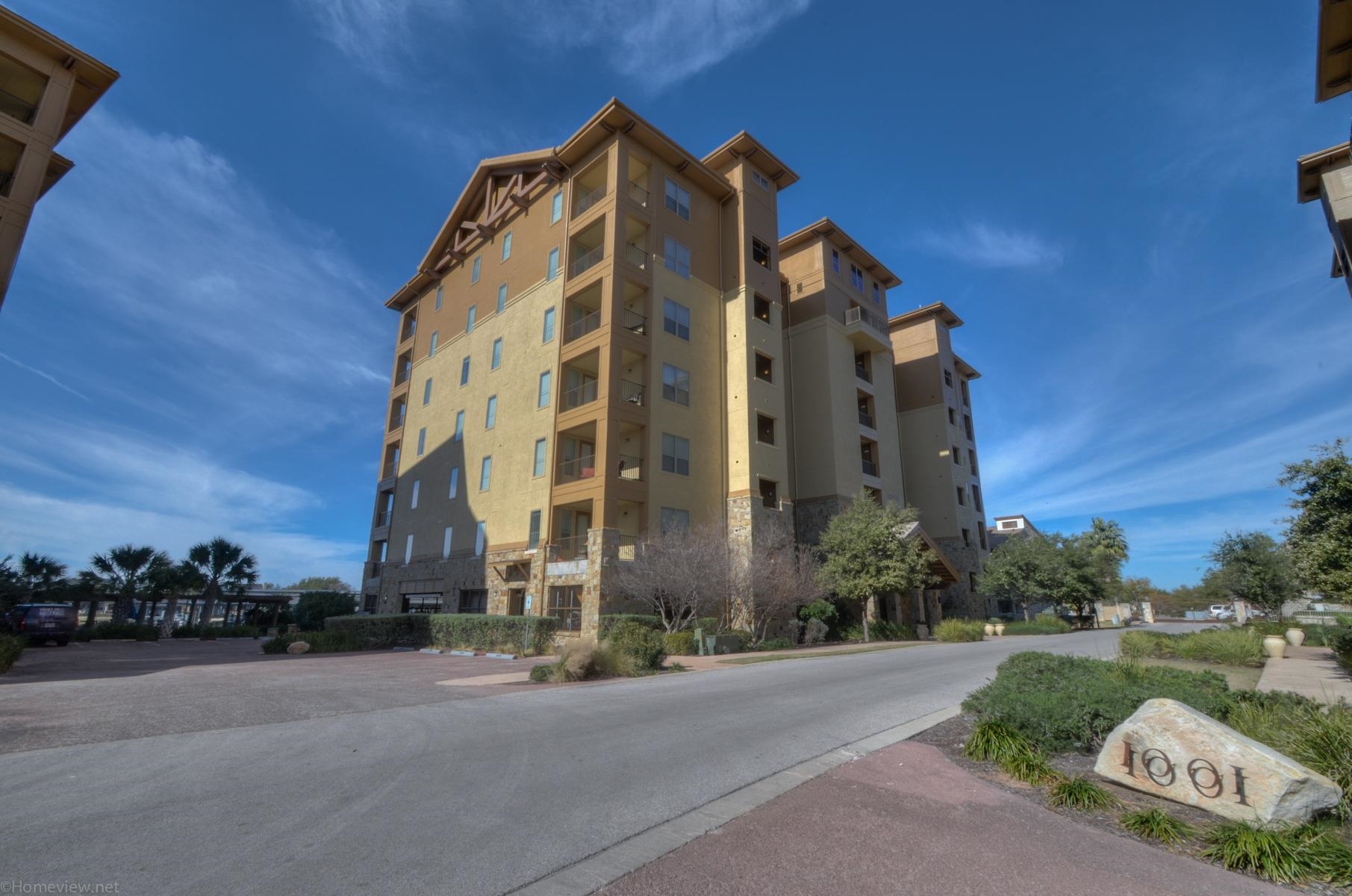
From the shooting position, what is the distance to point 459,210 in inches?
1694

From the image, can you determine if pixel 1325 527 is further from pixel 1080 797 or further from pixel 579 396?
pixel 579 396

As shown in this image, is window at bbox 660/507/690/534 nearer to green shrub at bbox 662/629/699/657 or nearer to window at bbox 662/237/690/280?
green shrub at bbox 662/629/699/657

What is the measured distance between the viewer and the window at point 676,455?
29312 mm

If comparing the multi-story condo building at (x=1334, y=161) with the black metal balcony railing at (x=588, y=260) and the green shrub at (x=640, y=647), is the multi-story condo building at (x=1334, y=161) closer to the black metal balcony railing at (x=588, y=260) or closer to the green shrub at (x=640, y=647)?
the green shrub at (x=640, y=647)

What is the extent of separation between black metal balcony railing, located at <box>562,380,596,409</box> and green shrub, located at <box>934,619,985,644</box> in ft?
69.7

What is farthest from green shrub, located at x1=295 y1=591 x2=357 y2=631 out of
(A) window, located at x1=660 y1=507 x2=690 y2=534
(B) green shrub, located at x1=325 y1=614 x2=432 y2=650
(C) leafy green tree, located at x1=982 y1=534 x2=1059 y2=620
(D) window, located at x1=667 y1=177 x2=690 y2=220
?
(C) leafy green tree, located at x1=982 y1=534 x2=1059 y2=620

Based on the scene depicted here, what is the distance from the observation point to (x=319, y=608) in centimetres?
4272

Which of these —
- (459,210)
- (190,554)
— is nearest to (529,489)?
(459,210)

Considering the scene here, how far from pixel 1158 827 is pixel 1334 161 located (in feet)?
72.8

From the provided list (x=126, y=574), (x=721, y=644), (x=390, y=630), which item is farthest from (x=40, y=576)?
(x=721, y=644)

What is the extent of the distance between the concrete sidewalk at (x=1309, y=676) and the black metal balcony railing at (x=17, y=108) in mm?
36898

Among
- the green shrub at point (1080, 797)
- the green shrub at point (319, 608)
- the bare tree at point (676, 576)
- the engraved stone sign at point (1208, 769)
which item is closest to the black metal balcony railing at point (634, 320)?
the bare tree at point (676, 576)

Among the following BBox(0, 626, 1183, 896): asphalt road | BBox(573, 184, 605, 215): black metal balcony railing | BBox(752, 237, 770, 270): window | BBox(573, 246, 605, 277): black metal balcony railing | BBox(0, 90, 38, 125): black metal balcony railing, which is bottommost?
BBox(0, 626, 1183, 896): asphalt road

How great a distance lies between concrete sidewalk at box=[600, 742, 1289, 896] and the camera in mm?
3959
